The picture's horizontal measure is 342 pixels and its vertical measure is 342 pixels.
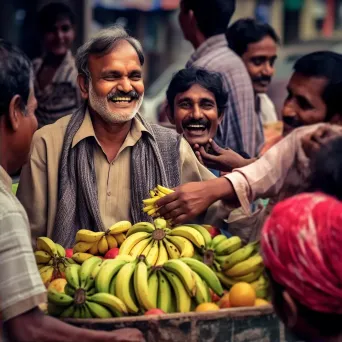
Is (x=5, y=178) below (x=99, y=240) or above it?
above

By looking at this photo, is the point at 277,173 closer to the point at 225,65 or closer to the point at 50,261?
the point at 50,261

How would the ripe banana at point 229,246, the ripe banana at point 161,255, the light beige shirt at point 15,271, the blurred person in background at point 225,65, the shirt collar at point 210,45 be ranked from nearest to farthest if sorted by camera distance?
the light beige shirt at point 15,271 → the ripe banana at point 229,246 → the ripe banana at point 161,255 → the blurred person in background at point 225,65 → the shirt collar at point 210,45

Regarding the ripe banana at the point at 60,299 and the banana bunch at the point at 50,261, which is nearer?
the ripe banana at the point at 60,299

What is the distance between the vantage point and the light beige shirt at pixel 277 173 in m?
3.75

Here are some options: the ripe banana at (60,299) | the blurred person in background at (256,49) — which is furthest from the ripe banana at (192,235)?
the blurred person in background at (256,49)

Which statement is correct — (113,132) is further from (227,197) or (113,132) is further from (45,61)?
(45,61)

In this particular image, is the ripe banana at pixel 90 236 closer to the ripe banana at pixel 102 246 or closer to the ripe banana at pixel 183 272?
the ripe banana at pixel 102 246

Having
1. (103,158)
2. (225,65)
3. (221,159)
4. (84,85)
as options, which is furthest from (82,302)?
(225,65)

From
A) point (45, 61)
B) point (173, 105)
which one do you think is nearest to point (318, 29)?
point (45, 61)

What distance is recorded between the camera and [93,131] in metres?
5.27

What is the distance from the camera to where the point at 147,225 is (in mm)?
4492

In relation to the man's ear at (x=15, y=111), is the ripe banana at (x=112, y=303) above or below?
below

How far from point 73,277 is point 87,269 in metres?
0.10

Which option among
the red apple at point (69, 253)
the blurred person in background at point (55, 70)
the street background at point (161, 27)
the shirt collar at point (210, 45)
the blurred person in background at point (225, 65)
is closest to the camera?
the red apple at point (69, 253)
